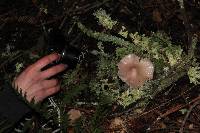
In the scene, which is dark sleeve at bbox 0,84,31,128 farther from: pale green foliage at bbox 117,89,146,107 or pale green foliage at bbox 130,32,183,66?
pale green foliage at bbox 130,32,183,66

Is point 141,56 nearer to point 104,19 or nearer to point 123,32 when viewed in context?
point 123,32

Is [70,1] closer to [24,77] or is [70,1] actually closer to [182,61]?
[24,77]

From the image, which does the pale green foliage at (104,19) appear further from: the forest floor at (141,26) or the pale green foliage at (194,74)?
the pale green foliage at (194,74)

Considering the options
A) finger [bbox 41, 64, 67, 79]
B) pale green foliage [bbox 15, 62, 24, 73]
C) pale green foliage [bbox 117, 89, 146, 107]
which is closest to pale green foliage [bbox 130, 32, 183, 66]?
pale green foliage [bbox 117, 89, 146, 107]

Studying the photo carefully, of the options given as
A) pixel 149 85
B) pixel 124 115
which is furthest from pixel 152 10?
pixel 124 115

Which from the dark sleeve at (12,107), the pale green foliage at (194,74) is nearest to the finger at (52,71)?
the dark sleeve at (12,107)

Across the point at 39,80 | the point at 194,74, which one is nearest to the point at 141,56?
the point at 194,74
